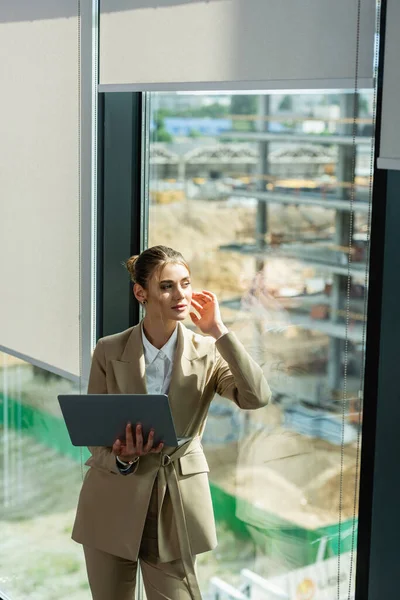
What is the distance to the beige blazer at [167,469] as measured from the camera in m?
2.32

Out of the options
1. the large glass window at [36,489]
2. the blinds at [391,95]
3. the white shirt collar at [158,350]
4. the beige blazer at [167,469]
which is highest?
the blinds at [391,95]

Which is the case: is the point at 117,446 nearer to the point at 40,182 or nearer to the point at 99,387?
the point at 99,387

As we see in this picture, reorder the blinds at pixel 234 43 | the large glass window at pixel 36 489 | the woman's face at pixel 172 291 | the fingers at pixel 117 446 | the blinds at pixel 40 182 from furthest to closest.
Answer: the large glass window at pixel 36 489
the blinds at pixel 40 182
the woman's face at pixel 172 291
the fingers at pixel 117 446
the blinds at pixel 234 43

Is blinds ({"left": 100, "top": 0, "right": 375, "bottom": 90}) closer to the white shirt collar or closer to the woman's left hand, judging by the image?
the woman's left hand

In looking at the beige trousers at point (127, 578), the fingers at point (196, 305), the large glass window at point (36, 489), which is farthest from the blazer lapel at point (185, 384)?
the large glass window at point (36, 489)

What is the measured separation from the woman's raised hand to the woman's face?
32cm

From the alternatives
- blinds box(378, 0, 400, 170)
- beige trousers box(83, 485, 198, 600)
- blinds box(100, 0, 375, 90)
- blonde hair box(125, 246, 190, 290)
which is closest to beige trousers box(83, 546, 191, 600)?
beige trousers box(83, 485, 198, 600)

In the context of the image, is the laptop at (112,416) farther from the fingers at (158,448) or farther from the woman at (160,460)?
the woman at (160,460)

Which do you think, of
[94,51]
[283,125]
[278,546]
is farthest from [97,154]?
[278,546]

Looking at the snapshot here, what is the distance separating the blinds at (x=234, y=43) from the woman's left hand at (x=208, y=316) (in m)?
0.56

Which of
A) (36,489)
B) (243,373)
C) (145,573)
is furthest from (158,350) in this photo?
(36,489)

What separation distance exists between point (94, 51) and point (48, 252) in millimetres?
744

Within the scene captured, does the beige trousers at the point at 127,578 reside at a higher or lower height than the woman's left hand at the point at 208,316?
lower

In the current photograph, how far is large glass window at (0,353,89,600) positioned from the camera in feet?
11.6
